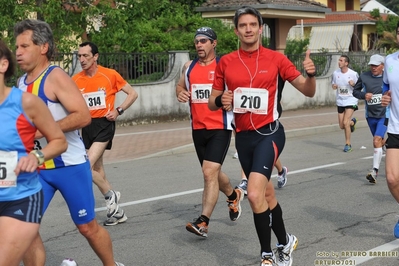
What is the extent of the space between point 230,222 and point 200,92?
1.51 m

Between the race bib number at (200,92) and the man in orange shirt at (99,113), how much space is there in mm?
914

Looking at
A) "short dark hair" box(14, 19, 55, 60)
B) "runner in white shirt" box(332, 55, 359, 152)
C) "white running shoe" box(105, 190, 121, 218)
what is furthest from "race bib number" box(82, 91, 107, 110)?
"runner in white shirt" box(332, 55, 359, 152)

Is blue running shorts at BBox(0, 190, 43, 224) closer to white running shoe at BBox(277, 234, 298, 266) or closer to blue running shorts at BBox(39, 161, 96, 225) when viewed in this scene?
blue running shorts at BBox(39, 161, 96, 225)

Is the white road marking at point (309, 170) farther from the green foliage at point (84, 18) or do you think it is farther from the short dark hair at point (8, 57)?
the green foliage at point (84, 18)

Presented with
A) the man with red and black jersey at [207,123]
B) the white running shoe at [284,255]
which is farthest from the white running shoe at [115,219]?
the white running shoe at [284,255]

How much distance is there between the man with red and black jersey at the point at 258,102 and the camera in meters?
6.11

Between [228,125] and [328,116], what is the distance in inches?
671

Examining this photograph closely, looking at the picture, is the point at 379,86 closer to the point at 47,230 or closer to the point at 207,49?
the point at 207,49

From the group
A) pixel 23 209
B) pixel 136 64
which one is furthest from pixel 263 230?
pixel 136 64

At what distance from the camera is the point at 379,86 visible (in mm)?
11828

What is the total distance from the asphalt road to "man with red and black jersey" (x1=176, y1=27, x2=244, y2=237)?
1.42 feet

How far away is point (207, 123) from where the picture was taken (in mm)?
8008

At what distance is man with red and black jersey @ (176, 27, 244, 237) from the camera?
25.7 ft

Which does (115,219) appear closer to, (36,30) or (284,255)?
(284,255)
